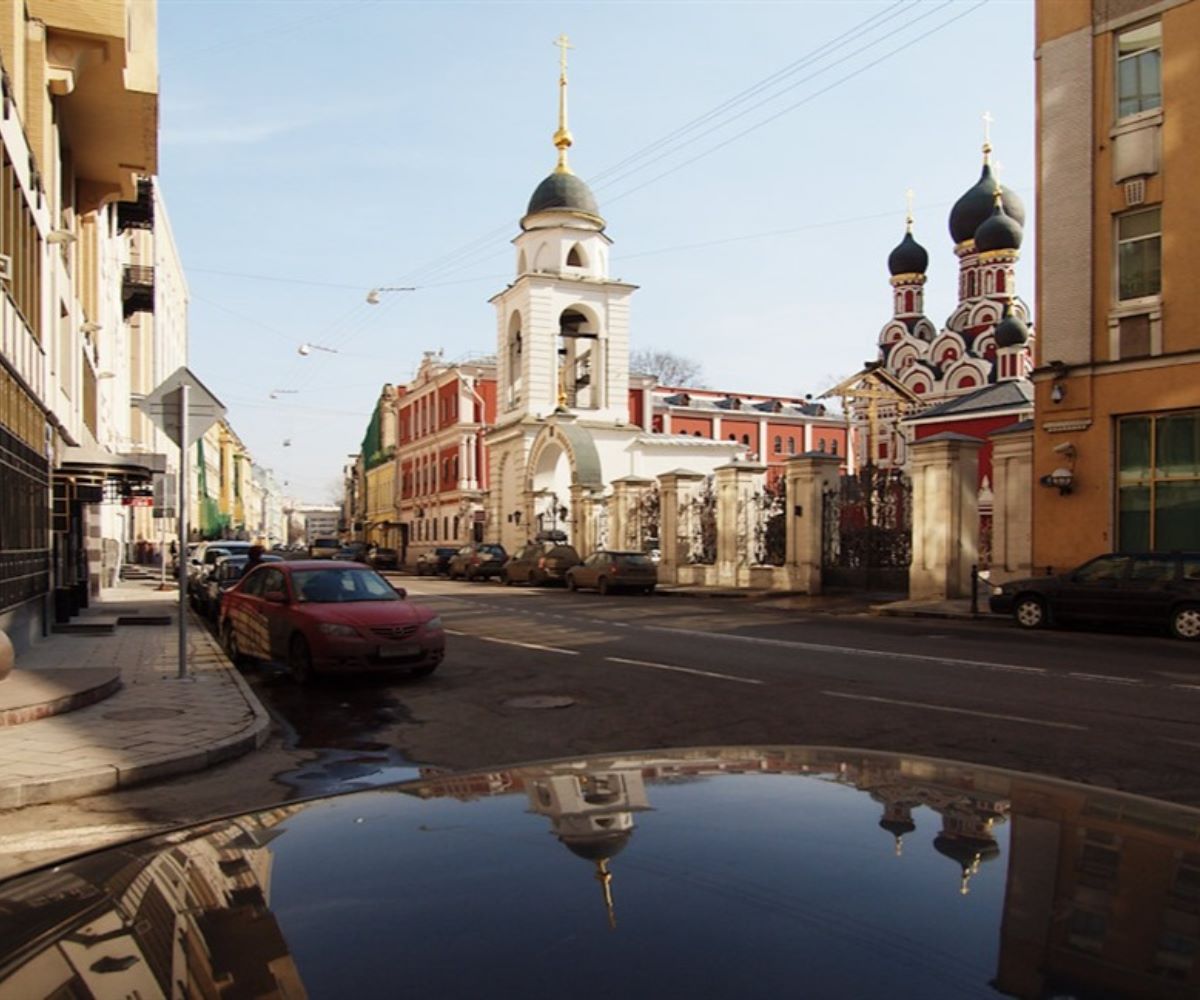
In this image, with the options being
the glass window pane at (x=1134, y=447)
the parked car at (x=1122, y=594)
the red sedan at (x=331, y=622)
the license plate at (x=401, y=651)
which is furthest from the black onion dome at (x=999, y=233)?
the license plate at (x=401, y=651)

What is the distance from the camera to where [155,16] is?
72.3ft

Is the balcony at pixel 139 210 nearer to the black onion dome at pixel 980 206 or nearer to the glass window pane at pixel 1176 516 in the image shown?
the glass window pane at pixel 1176 516

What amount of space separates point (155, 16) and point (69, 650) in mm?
14702

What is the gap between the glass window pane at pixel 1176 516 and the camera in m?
19.0

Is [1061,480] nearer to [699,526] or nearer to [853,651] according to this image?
[853,651]

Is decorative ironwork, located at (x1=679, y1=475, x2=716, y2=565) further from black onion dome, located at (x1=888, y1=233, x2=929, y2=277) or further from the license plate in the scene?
black onion dome, located at (x1=888, y1=233, x2=929, y2=277)

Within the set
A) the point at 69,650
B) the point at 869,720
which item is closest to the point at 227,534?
the point at 69,650

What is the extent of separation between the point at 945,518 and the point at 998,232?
139 ft

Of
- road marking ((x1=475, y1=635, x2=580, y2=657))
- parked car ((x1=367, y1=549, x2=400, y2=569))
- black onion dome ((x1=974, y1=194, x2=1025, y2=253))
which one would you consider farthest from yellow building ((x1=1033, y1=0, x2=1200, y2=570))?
parked car ((x1=367, y1=549, x2=400, y2=569))

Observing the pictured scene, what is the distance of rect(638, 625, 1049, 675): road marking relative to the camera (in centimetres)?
1231

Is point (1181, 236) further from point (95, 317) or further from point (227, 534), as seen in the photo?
point (227, 534)

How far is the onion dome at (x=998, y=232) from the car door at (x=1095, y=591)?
152 feet

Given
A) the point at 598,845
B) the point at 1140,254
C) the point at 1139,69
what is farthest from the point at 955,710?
the point at 1139,69

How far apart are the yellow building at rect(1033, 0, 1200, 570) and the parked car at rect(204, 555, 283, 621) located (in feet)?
53.1
